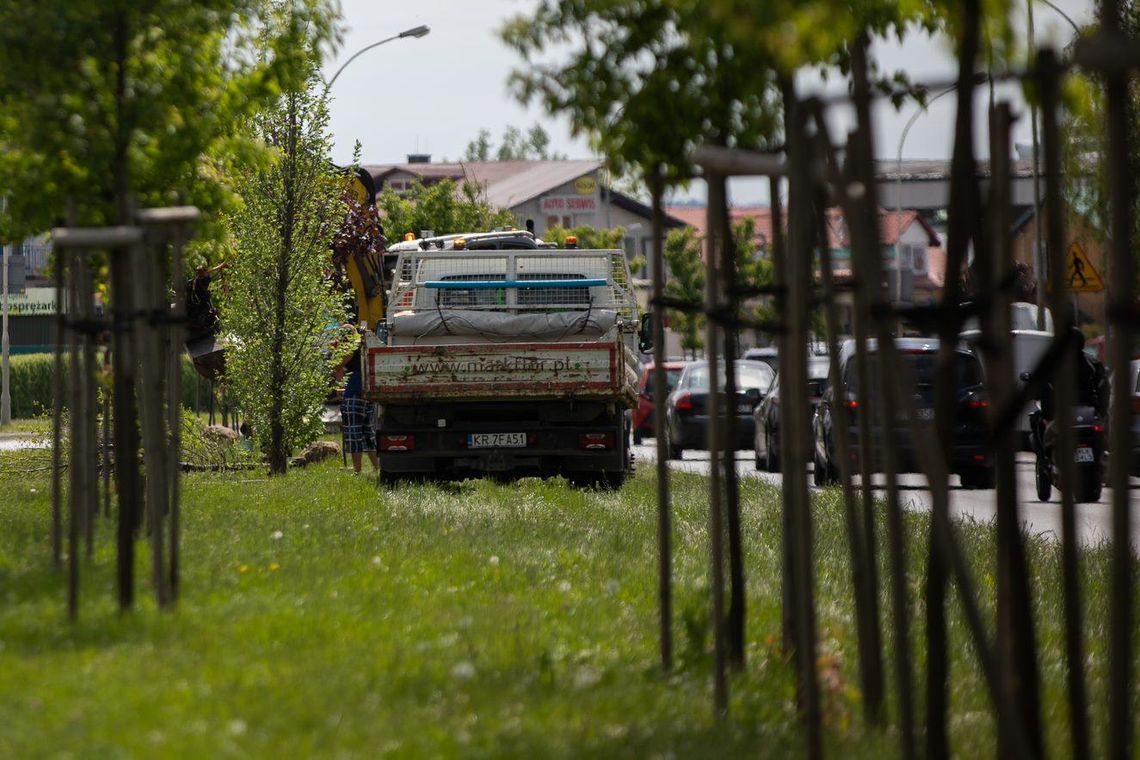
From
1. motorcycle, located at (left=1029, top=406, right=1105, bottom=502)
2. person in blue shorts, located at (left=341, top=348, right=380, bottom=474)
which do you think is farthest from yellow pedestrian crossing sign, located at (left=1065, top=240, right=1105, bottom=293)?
person in blue shorts, located at (left=341, top=348, right=380, bottom=474)

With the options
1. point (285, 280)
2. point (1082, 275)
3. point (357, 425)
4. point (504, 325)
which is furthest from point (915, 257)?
point (504, 325)

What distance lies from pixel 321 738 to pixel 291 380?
16989 mm

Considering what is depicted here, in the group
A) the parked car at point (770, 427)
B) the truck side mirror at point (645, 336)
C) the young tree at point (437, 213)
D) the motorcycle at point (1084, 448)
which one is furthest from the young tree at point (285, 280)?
the young tree at point (437, 213)

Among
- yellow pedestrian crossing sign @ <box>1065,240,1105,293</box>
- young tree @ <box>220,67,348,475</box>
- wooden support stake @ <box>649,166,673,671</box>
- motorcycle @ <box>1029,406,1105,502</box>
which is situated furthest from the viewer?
yellow pedestrian crossing sign @ <box>1065,240,1105,293</box>

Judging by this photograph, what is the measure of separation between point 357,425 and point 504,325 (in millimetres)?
4193

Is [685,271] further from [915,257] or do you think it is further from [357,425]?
[357,425]

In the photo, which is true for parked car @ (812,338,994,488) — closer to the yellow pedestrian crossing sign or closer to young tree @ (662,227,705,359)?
the yellow pedestrian crossing sign

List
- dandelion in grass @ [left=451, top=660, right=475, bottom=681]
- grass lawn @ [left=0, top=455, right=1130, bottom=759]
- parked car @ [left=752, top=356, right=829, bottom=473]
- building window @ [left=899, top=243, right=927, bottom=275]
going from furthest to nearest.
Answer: building window @ [left=899, top=243, right=927, bottom=275]
parked car @ [left=752, top=356, right=829, bottom=473]
dandelion in grass @ [left=451, top=660, right=475, bottom=681]
grass lawn @ [left=0, top=455, right=1130, bottom=759]

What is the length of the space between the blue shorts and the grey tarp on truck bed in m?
3.03

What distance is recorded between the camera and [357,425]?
930 inches

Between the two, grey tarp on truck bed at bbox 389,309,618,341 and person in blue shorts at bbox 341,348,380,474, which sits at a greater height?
grey tarp on truck bed at bbox 389,309,618,341

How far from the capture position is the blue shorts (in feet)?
77.1

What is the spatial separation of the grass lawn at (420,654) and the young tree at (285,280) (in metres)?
9.41

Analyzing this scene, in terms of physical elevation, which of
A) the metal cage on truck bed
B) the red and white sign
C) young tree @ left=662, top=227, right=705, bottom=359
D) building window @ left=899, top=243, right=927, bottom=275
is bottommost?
the metal cage on truck bed
